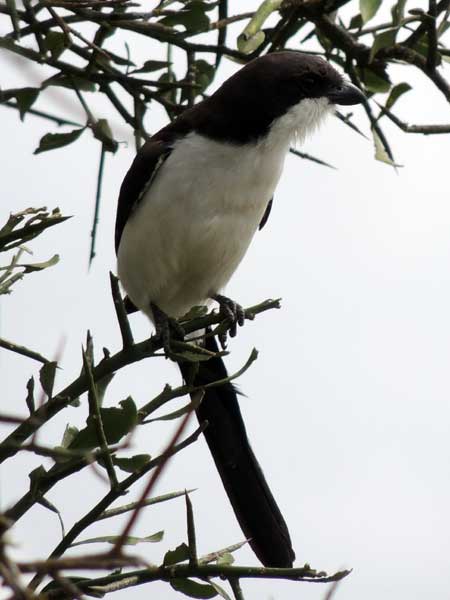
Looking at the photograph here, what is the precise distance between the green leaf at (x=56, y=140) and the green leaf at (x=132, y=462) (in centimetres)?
135

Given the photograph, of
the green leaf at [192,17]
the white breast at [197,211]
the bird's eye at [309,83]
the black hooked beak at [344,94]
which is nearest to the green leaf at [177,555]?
the green leaf at [192,17]

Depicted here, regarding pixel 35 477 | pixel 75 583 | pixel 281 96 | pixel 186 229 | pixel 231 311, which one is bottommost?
pixel 75 583

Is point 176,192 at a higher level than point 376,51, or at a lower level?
higher

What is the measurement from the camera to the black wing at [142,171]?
374 centimetres

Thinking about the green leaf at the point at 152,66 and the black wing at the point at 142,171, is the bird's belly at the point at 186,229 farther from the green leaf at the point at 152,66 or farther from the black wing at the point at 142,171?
the green leaf at the point at 152,66

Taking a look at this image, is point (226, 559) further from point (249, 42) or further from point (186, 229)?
point (186, 229)

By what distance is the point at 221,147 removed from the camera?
145 inches

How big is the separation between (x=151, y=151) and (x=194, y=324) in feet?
4.81

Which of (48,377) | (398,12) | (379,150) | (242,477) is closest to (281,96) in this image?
(379,150)

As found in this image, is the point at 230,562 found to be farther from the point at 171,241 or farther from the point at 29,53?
the point at 171,241

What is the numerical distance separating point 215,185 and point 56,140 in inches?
29.5

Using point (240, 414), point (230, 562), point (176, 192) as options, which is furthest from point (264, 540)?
point (176, 192)

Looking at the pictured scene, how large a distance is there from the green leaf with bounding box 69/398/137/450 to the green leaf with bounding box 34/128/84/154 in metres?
1.31

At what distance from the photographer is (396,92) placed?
2875mm
